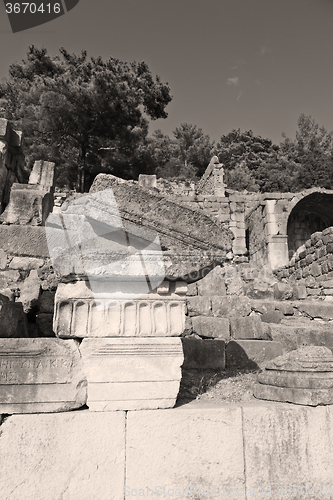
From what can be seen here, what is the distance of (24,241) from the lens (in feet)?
13.2

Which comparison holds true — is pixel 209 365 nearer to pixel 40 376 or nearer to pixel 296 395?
pixel 296 395

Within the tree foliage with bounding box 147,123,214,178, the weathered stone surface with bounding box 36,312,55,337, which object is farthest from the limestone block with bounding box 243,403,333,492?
the tree foliage with bounding box 147,123,214,178

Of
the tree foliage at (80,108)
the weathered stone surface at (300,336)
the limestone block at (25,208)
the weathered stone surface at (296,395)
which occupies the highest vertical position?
the tree foliage at (80,108)

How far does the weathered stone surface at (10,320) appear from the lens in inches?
102

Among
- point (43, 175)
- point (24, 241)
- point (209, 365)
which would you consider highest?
point (43, 175)

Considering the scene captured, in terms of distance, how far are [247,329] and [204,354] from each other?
0.96 m

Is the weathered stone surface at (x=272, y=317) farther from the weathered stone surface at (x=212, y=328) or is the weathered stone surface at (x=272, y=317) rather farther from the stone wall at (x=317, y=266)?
the stone wall at (x=317, y=266)

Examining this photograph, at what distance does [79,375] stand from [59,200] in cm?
1208

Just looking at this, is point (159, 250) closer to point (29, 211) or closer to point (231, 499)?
point (231, 499)

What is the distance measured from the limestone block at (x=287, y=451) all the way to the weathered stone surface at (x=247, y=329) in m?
2.04

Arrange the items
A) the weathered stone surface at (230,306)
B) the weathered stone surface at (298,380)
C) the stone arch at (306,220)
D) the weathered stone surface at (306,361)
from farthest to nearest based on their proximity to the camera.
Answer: the stone arch at (306,220), the weathered stone surface at (230,306), the weathered stone surface at (306,361), the weathered stone surface at (298,380)

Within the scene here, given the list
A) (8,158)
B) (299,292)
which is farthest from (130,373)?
(299,292)

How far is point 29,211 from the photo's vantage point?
405 cm

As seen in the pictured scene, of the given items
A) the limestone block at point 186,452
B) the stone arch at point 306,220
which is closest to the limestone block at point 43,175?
the limestone block at point 186,452
